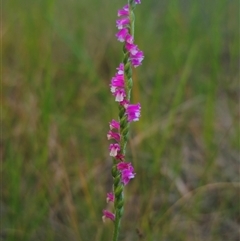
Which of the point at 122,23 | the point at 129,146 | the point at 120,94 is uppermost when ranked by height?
the point at 129,146

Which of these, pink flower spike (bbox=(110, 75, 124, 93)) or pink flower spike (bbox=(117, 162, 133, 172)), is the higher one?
pink flower spike (bbox=(110, 75, 124, 93))

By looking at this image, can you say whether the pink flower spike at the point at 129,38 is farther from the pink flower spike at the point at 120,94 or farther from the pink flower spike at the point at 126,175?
the pink flower spike at the point at 126,175

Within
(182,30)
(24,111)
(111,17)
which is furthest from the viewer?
(111,17)

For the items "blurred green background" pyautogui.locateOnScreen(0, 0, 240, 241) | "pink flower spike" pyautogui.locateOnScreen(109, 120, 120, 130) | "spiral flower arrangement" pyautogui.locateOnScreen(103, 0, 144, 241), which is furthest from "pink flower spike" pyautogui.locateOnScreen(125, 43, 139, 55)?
"blurred green background" pyautogui.locateOnScreen(0, 0, 240, 241)

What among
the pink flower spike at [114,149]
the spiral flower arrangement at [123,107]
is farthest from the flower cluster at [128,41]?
the pink flower spike at [114,149]

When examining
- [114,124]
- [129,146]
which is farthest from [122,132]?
[129,146]

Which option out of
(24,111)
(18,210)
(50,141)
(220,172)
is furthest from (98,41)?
(18,210)

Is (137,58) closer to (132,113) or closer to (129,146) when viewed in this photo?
(132,113)

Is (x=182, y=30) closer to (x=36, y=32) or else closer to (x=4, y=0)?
(x=36, y=32)

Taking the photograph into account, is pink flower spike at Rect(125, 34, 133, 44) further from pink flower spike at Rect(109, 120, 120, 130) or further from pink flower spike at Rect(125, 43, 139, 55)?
pink flower spike at Rect(109, 120, 120, 130)
